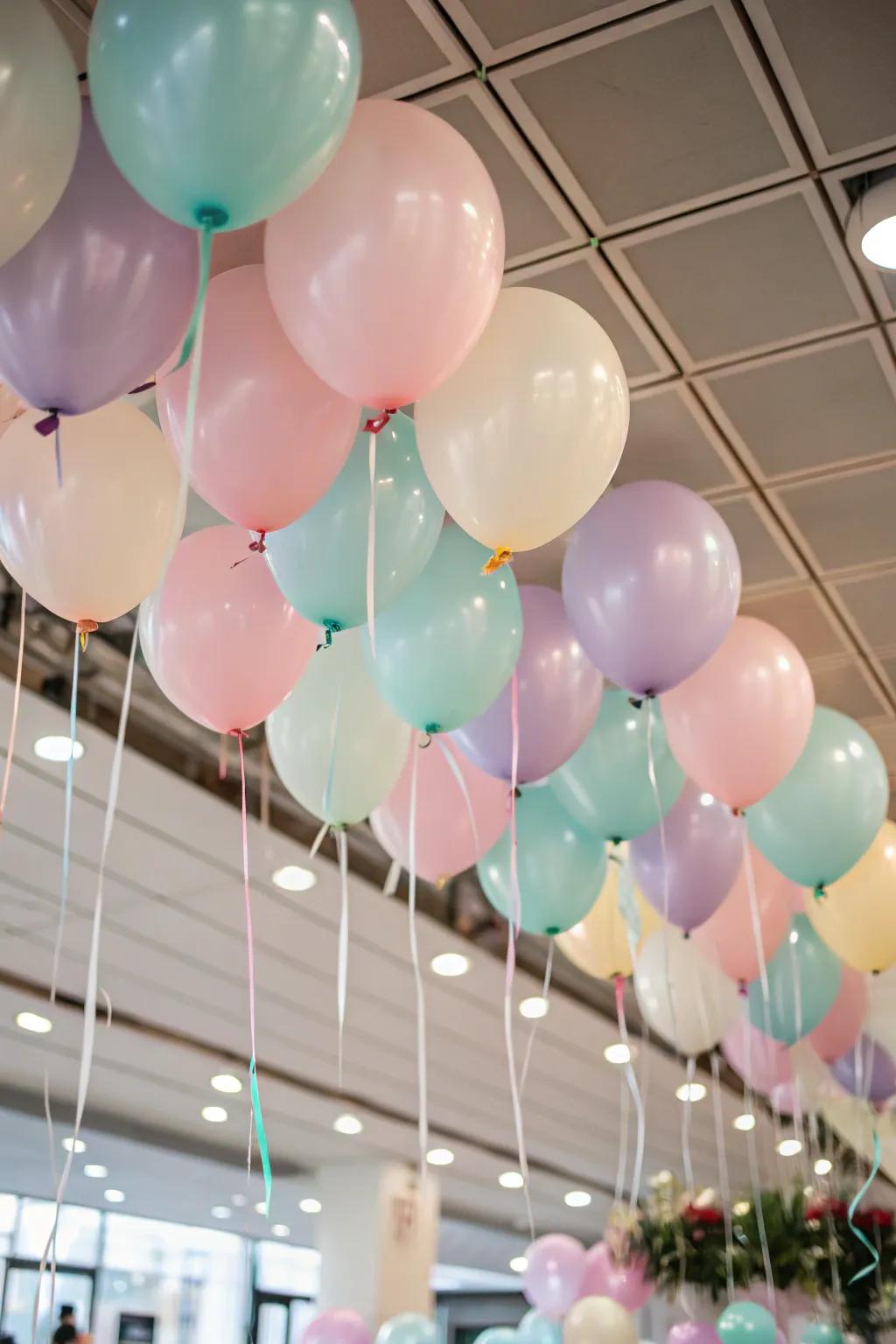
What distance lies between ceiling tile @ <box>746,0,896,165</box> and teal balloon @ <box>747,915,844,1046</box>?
2.35m

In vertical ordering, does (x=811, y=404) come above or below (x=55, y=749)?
above

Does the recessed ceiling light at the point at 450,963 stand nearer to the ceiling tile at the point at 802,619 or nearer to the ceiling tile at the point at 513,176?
the ceiling tile at the point at 802,619

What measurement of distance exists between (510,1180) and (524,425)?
8389 millimetres

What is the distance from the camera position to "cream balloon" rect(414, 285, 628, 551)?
6.30 feet

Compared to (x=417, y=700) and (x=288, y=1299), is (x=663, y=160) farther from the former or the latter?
(x=288, y=1299)

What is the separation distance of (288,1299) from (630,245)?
1271cm

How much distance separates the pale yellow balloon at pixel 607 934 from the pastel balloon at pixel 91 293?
233cm

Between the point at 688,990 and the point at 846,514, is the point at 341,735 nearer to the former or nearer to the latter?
the point at 846,514

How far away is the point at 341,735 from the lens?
2604 millimetres

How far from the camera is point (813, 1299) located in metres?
4.94

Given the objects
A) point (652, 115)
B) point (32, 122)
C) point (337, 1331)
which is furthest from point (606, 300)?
point (337, 1331)

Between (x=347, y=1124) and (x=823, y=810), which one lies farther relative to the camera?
(x=347, y=1124)

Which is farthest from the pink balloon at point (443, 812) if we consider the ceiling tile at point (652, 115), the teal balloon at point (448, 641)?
the ceiling tile at point (652, 115)

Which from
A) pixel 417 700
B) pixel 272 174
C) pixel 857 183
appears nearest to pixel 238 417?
pixel 272 174
